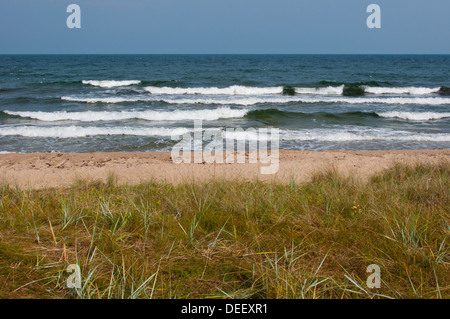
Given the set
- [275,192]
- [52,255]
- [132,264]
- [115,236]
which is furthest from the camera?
[275,192]

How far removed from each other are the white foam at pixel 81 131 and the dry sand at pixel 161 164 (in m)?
3.03

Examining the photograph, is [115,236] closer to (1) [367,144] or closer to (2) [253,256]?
(2) [253,256]

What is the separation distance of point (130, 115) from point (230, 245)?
1456 centimetres

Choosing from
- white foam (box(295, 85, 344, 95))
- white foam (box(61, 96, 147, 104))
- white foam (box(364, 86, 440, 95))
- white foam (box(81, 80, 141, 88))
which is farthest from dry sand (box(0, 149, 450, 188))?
white foam (box(81, 80, 141, 88))

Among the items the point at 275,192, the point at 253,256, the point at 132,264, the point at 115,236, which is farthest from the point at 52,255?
the point at 275,192

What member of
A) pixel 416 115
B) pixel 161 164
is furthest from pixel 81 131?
pixel 416 115

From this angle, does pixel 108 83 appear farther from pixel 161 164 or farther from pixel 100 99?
pixel 161 164

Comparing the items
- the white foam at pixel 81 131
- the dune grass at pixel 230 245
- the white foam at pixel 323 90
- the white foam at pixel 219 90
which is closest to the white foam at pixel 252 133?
the white foam at pixel 81 131

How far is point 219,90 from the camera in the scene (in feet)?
88.6

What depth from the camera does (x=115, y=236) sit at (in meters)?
3.01

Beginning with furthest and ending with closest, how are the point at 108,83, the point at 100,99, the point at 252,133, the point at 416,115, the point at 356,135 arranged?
the point at 108,83 < the point at 100,99 < the point at 416,115 < the point at 252,133 < the point at 356,135

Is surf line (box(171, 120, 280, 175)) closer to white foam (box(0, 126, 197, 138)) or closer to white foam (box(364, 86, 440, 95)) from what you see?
white foam (box(0, 126, 197, 138))

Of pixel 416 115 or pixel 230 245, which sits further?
pixel 416 115
